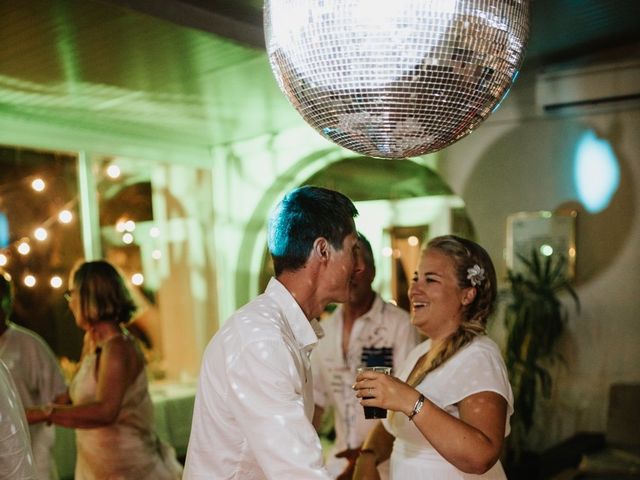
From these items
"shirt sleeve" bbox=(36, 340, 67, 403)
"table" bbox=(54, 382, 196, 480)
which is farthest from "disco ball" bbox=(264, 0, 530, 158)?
"table" bbox=(54, 382, 196, 480)

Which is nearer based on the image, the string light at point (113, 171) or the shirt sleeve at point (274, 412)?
the shirt sleeve at point (274, 412)

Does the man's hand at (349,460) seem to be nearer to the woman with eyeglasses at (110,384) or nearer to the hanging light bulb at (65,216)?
the woman with eyeglasses at (110,384)

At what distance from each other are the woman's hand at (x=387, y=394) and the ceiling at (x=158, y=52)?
7.52ft

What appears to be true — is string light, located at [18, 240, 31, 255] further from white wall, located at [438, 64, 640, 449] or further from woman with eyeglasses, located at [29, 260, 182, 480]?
white wall, located at [438, 64, 640, 449]

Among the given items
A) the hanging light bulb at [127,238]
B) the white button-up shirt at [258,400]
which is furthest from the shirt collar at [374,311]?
the hanging light bulb at [127,238]

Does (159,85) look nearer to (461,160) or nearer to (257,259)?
(461,160)

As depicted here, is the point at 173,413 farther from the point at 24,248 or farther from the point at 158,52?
the point at 158,52

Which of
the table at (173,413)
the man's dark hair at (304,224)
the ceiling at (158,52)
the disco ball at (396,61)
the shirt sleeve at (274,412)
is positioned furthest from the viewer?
the table at (173,413)

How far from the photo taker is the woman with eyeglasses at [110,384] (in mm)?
2818

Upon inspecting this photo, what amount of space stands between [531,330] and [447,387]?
2681 millimetres

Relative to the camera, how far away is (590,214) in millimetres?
4461

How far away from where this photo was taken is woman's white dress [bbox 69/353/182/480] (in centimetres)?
290

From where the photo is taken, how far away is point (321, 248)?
5.25 feet

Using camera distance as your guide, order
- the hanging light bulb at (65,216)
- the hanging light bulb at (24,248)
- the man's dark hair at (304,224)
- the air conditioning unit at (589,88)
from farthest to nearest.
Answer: the hanging light bulb at (65,216)
the hanging light bulb at (24,248)
the air conditioning unit at (589,88)
the man's dark hair at (304,224)
